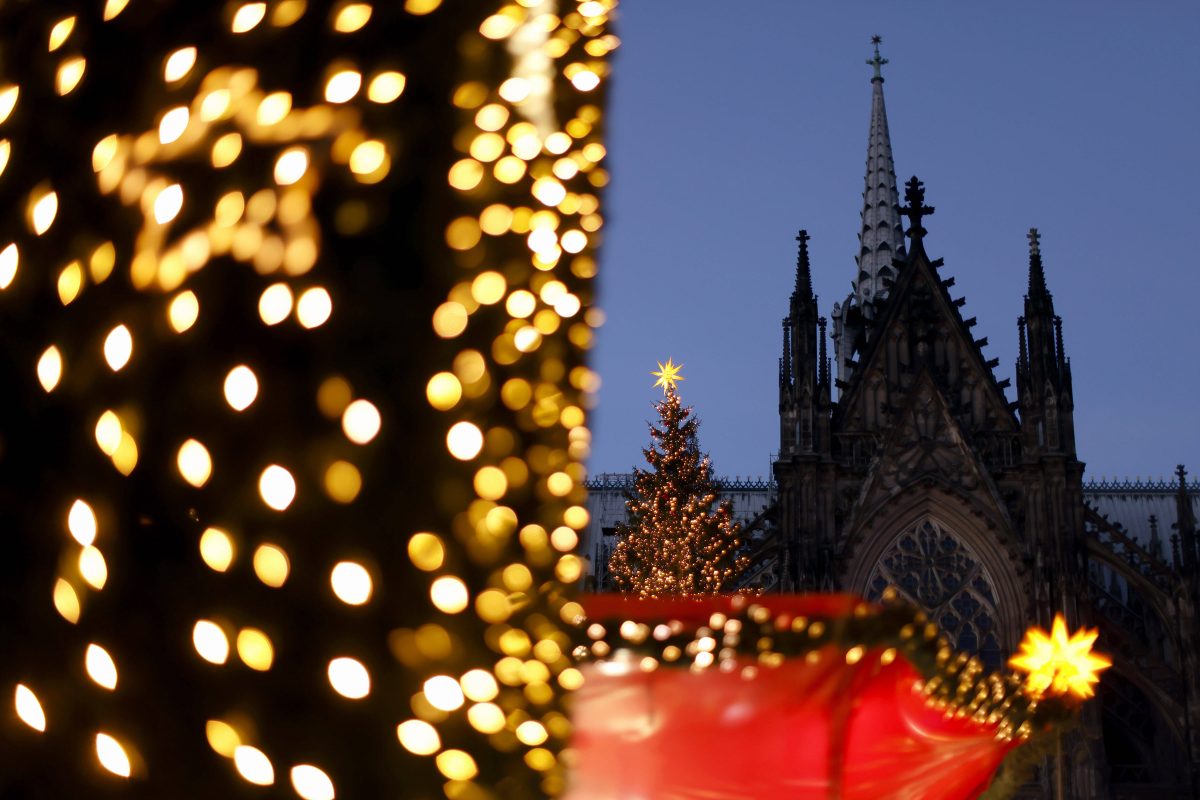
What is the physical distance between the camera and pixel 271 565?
146 cm

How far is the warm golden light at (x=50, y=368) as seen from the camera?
5.31ft

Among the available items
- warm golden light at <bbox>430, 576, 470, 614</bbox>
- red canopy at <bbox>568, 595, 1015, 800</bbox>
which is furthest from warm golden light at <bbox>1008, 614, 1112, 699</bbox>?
warm golden light at <bbox>430, 576, 470, 614</bbox>

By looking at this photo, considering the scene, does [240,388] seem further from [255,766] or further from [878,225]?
[878,225]

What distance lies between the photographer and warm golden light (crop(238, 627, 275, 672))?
146cm

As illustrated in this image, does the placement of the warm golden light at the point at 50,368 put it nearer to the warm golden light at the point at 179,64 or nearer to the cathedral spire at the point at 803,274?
the warm golden light at the point at 179,64

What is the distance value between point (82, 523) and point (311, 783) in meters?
0.46

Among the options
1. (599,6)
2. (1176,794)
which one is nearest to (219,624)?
(599,6)

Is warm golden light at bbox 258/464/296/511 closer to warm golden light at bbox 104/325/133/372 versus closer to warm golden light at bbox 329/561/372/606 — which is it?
warm golden light at bbox 329/561/372/606

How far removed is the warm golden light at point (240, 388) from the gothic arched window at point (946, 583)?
22.0m

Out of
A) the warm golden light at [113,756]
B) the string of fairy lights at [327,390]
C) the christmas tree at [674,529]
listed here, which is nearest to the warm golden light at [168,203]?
the string of fairy lights at [327,390]

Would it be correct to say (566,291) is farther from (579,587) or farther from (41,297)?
(41,297)

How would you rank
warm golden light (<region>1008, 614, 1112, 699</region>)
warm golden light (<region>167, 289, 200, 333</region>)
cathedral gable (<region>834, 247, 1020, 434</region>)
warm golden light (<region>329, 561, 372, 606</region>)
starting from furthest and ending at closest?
1. cathedral gable (<region>834, 247, 1020, 434</region>)
2. warm golden light (<region>1008, 614, 1112, 699</region>)
3. warm golden light (<region>167, 289, 200, 333</region>)
4. warm golden light (<region>329, 561, 372, 606</region>)

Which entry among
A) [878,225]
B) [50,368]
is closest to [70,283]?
[50,368]

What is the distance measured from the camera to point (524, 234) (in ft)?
5.29
